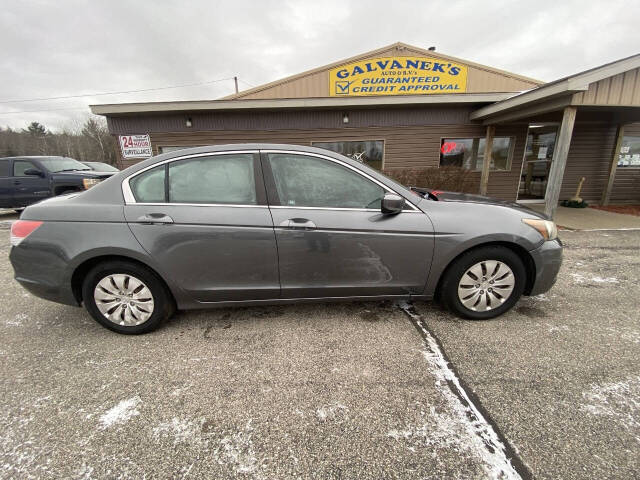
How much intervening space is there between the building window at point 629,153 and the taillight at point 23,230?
13.6m

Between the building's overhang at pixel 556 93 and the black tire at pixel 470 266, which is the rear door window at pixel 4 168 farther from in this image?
the building's overhang at pixel 556 93

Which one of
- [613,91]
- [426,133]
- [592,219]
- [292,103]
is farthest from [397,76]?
[592,219]

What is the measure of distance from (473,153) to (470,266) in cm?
787

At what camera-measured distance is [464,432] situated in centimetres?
154

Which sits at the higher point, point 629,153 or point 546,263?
point 629,153

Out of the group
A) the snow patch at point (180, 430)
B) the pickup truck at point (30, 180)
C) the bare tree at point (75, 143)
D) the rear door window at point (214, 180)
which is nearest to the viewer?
the snow patch at point (180, 430)

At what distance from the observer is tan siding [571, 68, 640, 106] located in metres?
5.23

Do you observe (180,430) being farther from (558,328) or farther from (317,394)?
(558,328)

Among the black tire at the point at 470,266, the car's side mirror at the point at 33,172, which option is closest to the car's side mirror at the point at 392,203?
the black tire at the point at 470,266

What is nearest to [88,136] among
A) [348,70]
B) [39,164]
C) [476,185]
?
[39,164]

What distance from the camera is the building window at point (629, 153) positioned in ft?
28.8

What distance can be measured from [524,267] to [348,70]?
404 inches

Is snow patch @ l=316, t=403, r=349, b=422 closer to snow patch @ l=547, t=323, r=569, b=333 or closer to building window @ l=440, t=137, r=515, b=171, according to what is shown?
snow patch @ l=547, t=323, r=569, b=333

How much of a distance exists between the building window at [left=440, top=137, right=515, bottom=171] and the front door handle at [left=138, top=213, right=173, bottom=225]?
28.1ft
